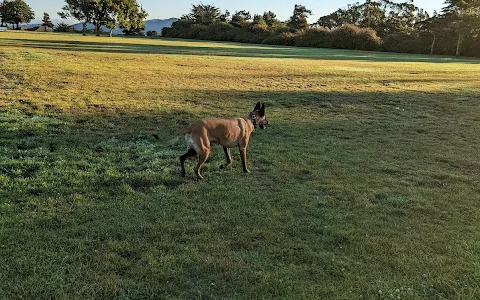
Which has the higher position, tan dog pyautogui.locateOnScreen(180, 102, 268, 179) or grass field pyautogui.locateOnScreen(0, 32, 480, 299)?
tan dog pyautogui.locateOnScreen(180, 102, 268, 179)

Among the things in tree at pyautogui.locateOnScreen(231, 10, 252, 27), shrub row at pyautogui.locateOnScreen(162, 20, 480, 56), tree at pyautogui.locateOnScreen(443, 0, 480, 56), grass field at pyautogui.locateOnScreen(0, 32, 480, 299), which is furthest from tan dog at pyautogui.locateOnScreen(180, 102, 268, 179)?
tree at pyautogui.locateOnScreen(231, 10, 252, 27)

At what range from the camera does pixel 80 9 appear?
6303 cm

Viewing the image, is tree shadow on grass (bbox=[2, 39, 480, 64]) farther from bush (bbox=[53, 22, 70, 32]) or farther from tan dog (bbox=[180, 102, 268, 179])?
bush (bbox=[53, 22, 70, 32])

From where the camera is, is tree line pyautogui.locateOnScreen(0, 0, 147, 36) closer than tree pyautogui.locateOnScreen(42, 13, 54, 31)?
Yes

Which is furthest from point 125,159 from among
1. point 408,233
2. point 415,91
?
point 415,91

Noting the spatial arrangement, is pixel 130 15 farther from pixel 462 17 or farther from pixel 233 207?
pixel 233 207

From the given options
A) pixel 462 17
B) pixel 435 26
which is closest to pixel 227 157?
pixel 462 17

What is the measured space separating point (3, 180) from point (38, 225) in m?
1.67

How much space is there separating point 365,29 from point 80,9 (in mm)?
48916

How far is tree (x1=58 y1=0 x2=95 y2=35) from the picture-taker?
6152cm

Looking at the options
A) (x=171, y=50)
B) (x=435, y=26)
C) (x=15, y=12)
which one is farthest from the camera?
(x=15, y=12)

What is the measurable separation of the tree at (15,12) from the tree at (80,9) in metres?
35.1

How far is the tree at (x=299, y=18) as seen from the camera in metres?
81.7

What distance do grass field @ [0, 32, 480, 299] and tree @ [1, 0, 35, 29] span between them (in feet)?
317
